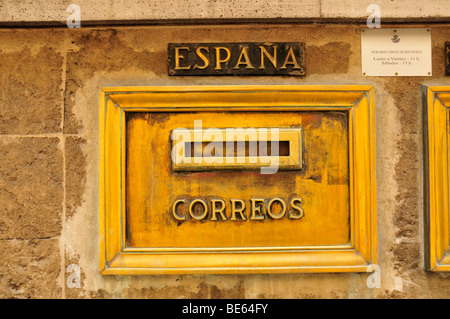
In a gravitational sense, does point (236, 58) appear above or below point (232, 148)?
above

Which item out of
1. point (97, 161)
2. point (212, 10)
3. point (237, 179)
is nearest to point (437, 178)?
point (237, 179)

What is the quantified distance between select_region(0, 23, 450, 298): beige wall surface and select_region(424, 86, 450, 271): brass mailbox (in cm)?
5

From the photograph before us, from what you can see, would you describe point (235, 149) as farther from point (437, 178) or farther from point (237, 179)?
point (437, 178)

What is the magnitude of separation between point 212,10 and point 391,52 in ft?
3.08

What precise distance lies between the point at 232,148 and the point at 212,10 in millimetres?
689

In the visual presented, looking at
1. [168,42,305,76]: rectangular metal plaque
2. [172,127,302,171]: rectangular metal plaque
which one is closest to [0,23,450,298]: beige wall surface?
[168,42,305,76]: rectangular metal plaque

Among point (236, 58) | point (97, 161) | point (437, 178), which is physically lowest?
point (437, 178)

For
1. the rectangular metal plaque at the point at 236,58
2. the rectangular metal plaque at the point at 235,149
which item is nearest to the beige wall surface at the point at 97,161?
the rectangular metal plaque at the point at 236,58

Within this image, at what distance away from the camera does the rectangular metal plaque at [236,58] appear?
180 cm

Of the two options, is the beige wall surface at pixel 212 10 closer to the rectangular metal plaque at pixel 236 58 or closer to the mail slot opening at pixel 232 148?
the rectangular metal plaque at pixel 236 58

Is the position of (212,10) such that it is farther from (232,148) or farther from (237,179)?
(237,179)

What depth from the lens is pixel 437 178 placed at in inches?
69.5

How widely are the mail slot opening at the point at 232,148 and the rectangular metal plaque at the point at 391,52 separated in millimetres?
611
